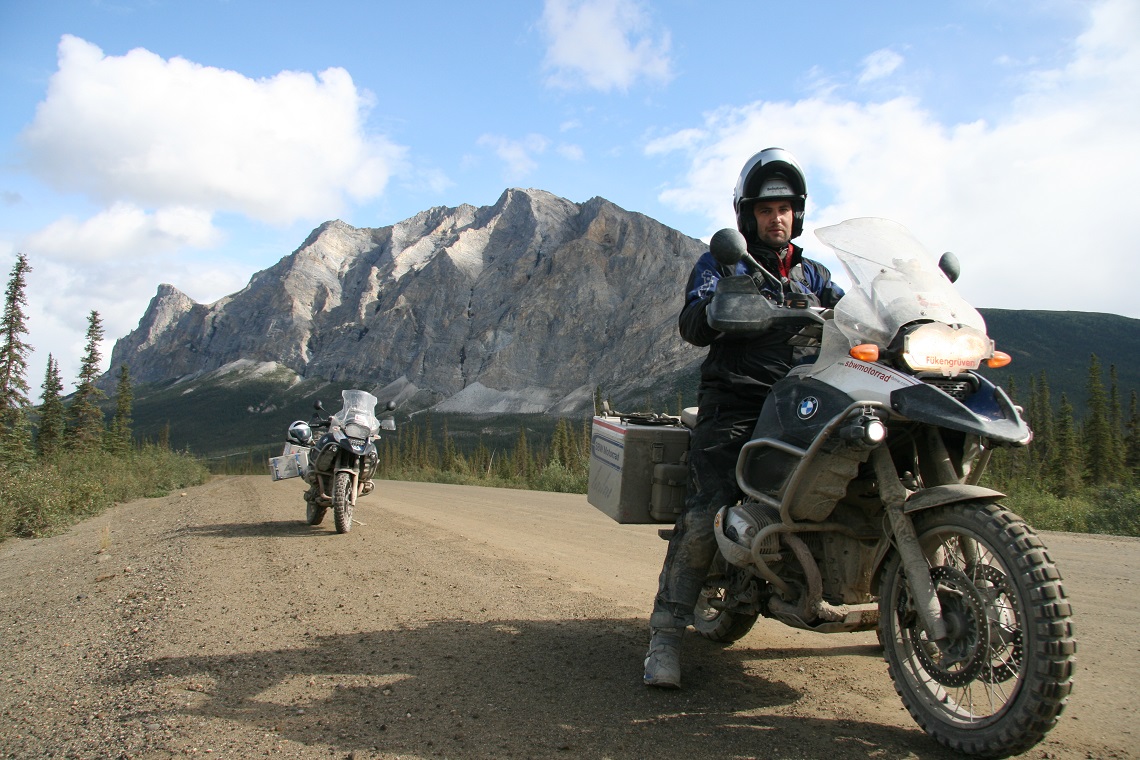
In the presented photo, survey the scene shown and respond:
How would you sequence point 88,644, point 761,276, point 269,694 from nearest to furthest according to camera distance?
point 269,694 → point 761,276 → point 88,644

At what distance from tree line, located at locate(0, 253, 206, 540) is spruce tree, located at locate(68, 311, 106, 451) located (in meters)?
0.05

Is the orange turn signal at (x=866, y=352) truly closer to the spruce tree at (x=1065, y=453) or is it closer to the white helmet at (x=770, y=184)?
the white helmet at (x=770, y=184)

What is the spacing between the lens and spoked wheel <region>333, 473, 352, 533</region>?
9594 mm

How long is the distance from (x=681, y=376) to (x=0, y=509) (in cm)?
15284

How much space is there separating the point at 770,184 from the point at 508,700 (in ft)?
9.53

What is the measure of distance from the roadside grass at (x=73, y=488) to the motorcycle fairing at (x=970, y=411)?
12557 mm

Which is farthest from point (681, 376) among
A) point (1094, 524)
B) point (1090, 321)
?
point (1094, 524)

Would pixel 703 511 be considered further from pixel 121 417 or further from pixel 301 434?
pixel 121 417

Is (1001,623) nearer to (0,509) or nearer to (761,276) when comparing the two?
(761,276)

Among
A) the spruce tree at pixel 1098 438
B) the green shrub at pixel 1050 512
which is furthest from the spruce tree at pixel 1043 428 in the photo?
the green shrub at pixel 1050 512

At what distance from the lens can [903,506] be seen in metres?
2.87

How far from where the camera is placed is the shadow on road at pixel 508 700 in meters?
2.94

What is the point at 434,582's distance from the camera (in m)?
6.15

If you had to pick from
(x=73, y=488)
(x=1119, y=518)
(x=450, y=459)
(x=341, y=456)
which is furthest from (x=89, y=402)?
(x=1119, y=518)
